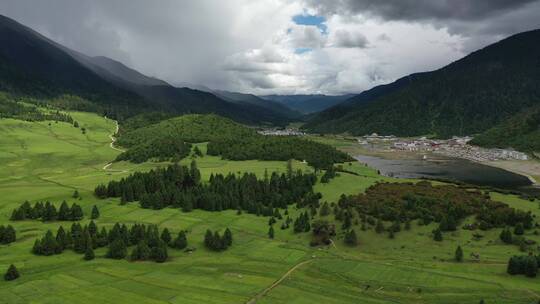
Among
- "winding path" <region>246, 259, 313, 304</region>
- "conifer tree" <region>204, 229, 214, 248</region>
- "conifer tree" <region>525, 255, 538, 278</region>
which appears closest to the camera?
"winding path" <region>246, 259, 313, 304</region>

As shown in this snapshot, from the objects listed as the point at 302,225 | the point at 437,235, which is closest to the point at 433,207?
the point at 437,235

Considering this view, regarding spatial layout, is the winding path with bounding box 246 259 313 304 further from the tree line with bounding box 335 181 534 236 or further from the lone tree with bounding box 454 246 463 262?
the lone tree with bounding box 454 246 463 262

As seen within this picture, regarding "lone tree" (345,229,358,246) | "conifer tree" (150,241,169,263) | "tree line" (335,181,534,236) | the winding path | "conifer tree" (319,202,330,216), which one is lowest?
the winding path

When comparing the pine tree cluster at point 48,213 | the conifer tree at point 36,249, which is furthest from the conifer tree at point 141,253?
the pine tree cluster at point 48,213

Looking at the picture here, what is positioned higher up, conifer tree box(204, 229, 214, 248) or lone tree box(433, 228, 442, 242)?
lone tree box(433, 228, 442, 242)

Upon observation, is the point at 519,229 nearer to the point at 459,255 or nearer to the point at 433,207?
the point at 459,255

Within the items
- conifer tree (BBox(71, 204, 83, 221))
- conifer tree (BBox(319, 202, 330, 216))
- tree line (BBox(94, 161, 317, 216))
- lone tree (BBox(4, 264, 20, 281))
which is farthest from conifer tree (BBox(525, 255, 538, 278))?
conifer tree (BBox(71, 204, 83, 221))
